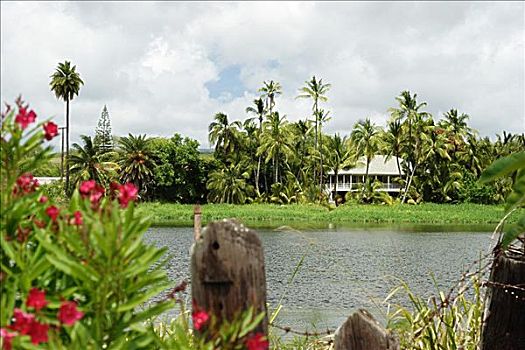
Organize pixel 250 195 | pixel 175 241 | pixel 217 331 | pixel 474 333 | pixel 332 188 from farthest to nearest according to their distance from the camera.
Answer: pixel 332 188
pixel 250 195
pixel 175 241
pixel 474 333
pixel 217 331

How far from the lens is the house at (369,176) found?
239 feet

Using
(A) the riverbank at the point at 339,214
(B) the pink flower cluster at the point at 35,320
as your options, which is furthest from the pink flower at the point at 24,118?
(A) the riverbank at the point at 339,214

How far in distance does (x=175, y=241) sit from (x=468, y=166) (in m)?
39.9

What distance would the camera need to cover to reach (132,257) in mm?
1685

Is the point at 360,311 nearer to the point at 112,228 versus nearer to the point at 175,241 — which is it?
the point at 112,228

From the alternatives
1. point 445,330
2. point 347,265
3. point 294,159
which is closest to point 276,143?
point 294,159

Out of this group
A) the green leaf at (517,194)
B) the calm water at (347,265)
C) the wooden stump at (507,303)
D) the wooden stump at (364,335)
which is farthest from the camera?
the calm water at (347,265)

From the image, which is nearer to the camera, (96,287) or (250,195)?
(96,287)

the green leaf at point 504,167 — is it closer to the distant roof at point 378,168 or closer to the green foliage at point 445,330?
the green foliage at point 445,330

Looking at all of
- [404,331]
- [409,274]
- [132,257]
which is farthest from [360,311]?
[409,274]

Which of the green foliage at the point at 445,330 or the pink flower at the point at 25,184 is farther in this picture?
the green foliage at the point at 445,330

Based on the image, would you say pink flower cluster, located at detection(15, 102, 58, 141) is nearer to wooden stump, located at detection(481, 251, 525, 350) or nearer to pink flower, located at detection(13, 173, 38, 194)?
pink flower, located at detection(13, 173, 38, 194)

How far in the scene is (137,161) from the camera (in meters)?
66.4

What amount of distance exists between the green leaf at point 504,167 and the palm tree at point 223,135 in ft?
216
